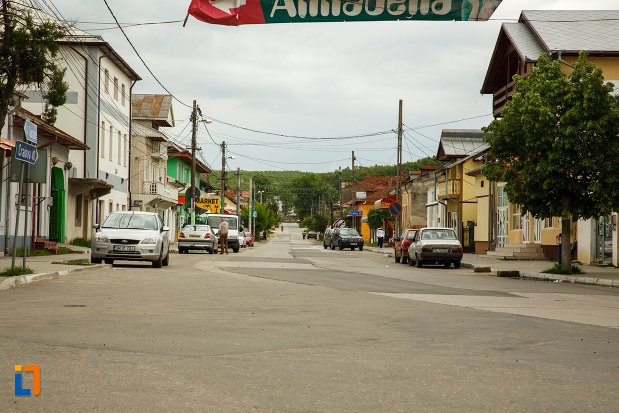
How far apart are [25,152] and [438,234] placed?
57.7 ft

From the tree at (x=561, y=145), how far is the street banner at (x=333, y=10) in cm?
1082

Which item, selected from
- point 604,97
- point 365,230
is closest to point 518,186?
point 604,97

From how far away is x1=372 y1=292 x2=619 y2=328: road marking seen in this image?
11016 millimetres

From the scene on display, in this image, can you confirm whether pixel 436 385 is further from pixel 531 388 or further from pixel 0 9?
Answer: pixel 0 9

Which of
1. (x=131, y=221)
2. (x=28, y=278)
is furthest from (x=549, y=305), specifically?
(x=131, y=221)

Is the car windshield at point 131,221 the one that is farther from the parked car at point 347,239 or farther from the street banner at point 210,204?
the street banner at point 210,204

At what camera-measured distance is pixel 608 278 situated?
A: 20.0 m

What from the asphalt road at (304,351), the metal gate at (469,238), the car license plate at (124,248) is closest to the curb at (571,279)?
the asphalt road at (304,351)

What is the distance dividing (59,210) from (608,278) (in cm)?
2357

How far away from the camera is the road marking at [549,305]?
36.1 ft

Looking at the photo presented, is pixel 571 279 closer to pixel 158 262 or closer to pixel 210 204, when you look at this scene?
pixel 158 262

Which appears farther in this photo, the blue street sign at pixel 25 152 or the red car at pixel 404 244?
the red car at pixel 404 244

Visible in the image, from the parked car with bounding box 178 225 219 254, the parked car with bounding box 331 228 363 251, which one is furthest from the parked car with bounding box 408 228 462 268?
the parked car with bounding box 331 228 363 251

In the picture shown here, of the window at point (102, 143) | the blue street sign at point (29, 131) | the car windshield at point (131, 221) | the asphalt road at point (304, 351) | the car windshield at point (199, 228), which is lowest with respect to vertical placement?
the asphalt road at point (304, 351)
